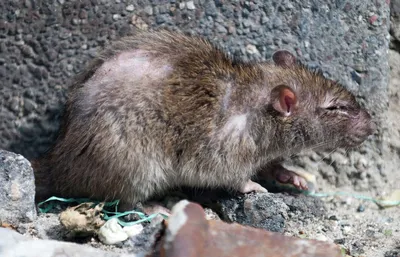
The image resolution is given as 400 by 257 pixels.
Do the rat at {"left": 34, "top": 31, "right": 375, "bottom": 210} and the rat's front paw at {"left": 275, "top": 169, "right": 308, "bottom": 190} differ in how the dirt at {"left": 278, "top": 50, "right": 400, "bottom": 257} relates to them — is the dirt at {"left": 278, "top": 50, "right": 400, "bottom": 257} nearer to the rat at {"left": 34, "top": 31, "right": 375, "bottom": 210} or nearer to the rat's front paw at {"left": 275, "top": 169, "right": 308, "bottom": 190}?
the rat's front paw at {"left": 275, "top": 169, "right": 308, "bottom": 190}

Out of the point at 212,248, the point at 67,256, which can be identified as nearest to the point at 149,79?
the point at 67,256

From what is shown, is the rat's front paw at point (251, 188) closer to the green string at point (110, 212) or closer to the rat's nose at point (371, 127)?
the green string at point (110, 212)

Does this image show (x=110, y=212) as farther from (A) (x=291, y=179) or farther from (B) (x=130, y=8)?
(B) (x=130, y=8)

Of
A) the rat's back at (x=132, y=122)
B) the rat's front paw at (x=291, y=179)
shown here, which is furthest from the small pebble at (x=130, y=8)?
the rat's front paw at (x=291, y=179)

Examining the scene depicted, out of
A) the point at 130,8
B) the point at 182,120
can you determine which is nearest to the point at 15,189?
the point at 182,120

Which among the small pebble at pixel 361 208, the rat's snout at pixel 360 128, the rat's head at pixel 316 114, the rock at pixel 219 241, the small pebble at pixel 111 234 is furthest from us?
the small pebble at pixel 361 208

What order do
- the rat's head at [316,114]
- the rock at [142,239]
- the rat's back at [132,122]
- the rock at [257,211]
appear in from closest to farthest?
1. the rock at [142,239]
2. the rat's back at [132,122]
3. the rock at [257,211]
4. the rat's head at [316,114]
